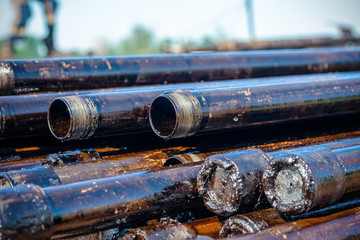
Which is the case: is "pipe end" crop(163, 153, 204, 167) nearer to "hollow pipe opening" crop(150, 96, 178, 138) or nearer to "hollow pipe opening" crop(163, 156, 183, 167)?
"hollow pipe opening" crop(163, 156, 183, 167)

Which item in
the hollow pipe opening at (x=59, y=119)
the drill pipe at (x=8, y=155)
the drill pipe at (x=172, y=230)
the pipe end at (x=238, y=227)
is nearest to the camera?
the pipe end at (x=238, y=227)

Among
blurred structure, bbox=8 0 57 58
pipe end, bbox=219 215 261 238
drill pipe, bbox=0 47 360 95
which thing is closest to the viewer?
pipe end, bbox=219 215 261 238

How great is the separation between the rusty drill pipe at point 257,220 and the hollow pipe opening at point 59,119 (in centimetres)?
Answer: 136

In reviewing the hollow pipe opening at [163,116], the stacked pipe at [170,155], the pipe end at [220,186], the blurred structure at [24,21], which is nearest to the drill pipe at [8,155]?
the stacked pipe at [170,155]

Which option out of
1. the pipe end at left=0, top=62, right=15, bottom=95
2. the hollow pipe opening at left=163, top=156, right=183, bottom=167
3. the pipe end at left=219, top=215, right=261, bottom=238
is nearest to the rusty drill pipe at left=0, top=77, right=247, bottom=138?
the pipe end at left=0, top=62, right=15, bottom=95

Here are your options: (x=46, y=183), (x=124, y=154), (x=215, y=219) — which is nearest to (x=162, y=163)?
(x=124, y=154)

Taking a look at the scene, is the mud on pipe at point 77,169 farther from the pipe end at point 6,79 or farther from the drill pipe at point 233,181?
the pipe end at point 6,79

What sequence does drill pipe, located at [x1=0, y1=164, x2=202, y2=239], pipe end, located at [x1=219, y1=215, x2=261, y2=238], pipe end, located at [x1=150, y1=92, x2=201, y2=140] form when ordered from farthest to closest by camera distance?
1. pipe end, located at [x1=150, y1=92, x2=201, y2=140]
2. pipe end, located at [x1=219, y1=215, x2=261, y2=238]
3. drill pipe, located at [x1=0, y1=164, x2=202, y2=239]

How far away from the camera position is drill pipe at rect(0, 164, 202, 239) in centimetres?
174

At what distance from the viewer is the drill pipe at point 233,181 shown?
7.05ft

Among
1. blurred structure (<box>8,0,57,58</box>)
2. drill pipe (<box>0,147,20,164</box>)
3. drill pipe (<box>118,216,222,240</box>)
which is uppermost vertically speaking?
blurred structure (<box>8,0,57,58</box>)

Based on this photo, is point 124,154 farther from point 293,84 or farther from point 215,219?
point 293,84

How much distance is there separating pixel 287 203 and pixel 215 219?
57cm

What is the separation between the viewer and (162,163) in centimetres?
299
